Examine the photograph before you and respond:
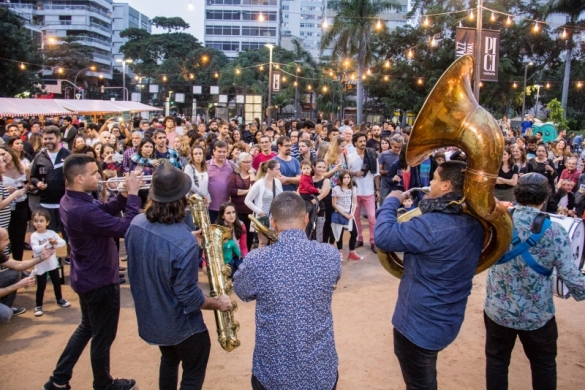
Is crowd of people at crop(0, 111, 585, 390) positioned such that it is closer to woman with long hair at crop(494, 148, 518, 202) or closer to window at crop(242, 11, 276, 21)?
woman with long hair at crop(494, 148, 518, 202)

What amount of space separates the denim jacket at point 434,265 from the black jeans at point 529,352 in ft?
2.47

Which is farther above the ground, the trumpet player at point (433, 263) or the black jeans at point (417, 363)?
the trumpet player at point (433, 263)

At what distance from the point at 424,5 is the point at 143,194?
141ft

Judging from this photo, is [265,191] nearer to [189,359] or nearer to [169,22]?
[189,359]

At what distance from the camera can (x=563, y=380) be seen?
430cm

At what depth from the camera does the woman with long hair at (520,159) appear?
28.7ft

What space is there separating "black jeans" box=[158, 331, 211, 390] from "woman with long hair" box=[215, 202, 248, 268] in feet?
10.1

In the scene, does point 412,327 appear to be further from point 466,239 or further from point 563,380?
point 563,380

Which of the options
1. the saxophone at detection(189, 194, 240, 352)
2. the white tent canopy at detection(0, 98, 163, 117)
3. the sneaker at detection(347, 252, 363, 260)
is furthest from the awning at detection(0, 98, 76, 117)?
the saxophone at detection(189, 194, 240, 352)

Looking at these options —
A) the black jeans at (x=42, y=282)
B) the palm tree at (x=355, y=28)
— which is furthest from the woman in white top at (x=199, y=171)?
the palm tree at (x=355, y=28)

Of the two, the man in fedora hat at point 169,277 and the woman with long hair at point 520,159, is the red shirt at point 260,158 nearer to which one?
the woman with long hair at point 520,159

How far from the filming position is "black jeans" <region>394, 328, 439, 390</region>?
9.45ft

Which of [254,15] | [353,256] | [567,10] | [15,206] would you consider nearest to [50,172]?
[15,206]

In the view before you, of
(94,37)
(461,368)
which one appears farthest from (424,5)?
(94,37)
